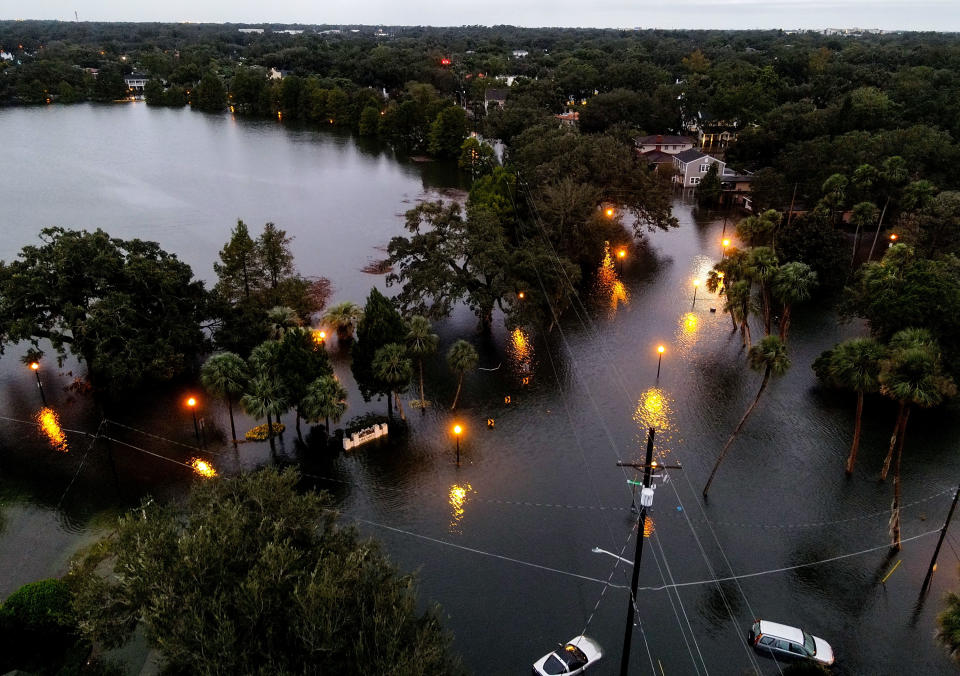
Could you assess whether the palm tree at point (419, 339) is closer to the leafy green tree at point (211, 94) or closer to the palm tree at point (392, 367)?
the palm tree at point (392, 367)

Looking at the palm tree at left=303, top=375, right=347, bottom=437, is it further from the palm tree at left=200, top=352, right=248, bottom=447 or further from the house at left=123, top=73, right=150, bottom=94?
the house at left=123, top=73, right=150, bottom=94

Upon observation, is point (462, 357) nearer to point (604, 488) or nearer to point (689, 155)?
point (604, 488)

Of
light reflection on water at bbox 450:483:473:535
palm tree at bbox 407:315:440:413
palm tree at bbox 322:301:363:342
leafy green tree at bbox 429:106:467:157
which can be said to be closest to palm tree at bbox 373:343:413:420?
palm tree at bbox 407:315:440:413

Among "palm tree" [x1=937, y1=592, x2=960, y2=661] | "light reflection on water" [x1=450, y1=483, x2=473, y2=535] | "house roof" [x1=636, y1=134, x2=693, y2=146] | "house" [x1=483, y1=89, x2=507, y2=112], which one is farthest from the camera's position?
"house" [x1=483, y1=89, x2=507, y2=112]

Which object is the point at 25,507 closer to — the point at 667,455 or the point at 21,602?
the point at 21,602

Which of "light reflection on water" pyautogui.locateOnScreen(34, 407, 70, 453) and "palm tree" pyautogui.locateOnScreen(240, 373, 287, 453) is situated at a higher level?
"palm tree" pyautogui.locateOnScreen(240, 373, 287, 453)

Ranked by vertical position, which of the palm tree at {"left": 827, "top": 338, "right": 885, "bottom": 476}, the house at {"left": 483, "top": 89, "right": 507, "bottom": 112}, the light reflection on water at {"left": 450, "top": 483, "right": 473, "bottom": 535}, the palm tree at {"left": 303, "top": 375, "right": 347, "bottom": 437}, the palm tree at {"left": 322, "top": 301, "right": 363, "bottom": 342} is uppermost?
the house at {"left": 483, "top": 89, "right": 507, "bottom": 112}

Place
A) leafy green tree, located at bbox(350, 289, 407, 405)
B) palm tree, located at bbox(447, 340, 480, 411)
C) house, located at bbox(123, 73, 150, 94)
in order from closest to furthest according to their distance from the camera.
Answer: leafy green tree, located at bbox(350, 289, 407, 405)
palm tree, located at bbox(447, 340, 480, 411)
house, located at bbox(123, 73, 150, 94)

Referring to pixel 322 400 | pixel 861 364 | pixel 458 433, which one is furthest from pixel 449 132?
pixel 861 364
